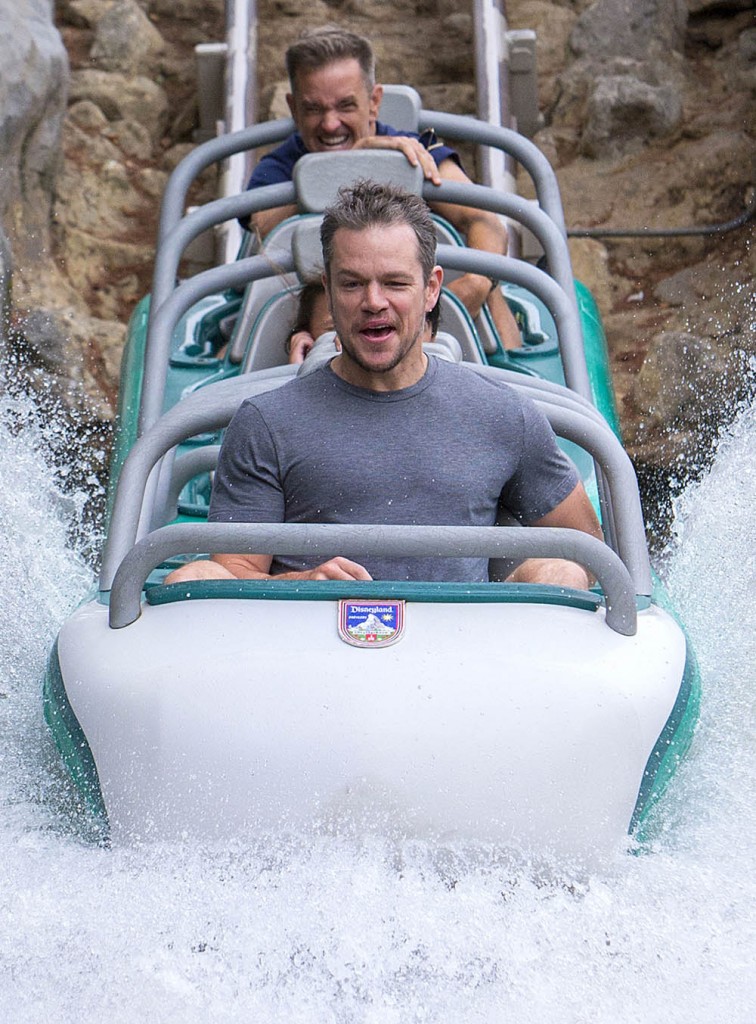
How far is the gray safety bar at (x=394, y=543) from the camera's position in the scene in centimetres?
181

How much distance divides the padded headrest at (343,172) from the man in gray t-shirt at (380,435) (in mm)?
901

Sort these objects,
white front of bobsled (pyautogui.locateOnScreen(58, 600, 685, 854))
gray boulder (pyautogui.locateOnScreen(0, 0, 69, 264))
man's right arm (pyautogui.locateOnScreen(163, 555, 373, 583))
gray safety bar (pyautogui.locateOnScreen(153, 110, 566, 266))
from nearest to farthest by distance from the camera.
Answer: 1. white front of bobsled (pyautogui.locateOnScreen(58, 600, 685, 854))
2. man's right arm (pyautogui.locateOnScreen(163, 555, 373, 583))
3. gray safety bar (pyautogui.locateOnScreen(153, 110, 566, 266))
4. gray boulder (pyautogui.locateOnScreen(0, 0, 69, 264))

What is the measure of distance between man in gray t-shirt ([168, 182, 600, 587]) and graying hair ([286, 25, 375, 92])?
1213 mm

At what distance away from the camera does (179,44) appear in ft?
19.2

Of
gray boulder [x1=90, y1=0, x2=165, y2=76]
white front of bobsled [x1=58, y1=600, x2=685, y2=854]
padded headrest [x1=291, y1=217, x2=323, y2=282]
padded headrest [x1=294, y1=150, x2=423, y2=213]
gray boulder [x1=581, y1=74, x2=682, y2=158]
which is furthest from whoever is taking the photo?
gray boulder [x1=90, y1=0, x2=165, y2=76]

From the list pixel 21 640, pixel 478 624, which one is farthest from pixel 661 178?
pixel 478 624

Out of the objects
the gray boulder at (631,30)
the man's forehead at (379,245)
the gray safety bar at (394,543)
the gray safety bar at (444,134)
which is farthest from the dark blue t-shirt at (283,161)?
the gray boulder at (631,30)

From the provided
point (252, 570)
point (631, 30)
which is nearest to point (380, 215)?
point (252, 570)

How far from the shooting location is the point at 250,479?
2148 mm

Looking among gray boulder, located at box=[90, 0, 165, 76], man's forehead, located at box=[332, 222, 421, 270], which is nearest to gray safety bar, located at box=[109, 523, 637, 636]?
man's forehead, located at box=[332, 222, 421, 270]

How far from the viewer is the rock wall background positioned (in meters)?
4.66

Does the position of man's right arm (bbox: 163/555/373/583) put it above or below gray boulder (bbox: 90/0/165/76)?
above

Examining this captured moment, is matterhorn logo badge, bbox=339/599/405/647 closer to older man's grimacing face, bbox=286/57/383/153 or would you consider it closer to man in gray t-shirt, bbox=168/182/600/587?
man in gray t-shirt, bbox=168/182/600/587

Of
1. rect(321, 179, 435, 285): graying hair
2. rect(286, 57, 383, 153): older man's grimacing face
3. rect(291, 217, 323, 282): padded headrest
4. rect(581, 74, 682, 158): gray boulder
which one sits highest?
rect(321, 179, 435, 285): graying hair
